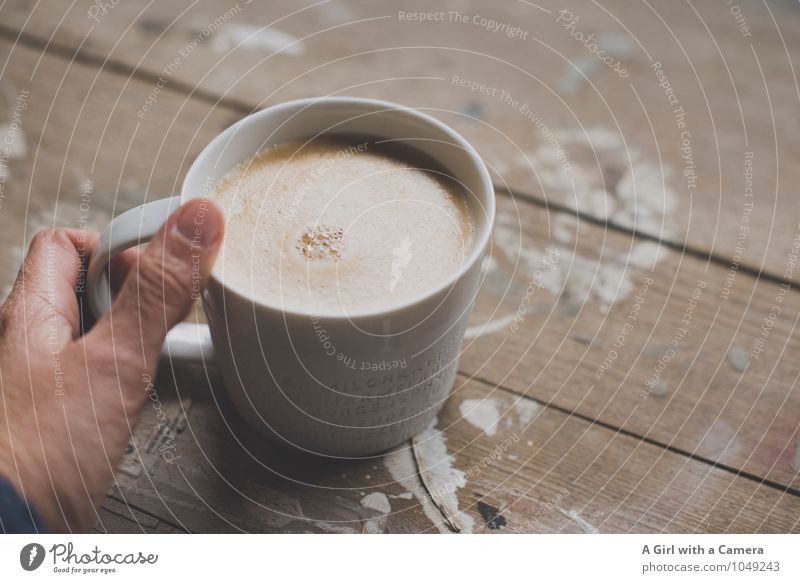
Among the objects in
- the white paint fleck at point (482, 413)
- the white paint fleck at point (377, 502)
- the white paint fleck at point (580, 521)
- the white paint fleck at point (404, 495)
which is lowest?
the white paint fleck at point (377, 502)

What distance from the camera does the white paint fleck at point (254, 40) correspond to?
0.56m

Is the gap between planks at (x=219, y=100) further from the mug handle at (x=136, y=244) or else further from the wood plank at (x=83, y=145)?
the mug handle at (x=136, y=244)

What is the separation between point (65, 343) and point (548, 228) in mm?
286

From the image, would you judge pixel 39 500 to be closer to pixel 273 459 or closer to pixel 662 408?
pixel 273 459

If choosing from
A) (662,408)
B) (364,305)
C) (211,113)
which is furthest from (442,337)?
(211,113)

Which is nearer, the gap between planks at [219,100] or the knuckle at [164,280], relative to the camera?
the knuckle at [164,280]

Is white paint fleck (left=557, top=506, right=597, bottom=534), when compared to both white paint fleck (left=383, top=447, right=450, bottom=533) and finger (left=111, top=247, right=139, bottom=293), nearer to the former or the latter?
white paint fleck (left=383, top=447, right=450, bottom=533)

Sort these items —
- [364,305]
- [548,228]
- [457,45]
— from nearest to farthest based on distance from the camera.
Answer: [364,305], [548,228], [457,45]

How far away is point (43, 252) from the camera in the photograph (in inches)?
13.9

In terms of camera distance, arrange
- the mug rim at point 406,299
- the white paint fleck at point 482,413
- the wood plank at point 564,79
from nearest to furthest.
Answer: the mug rim at point 406,299 → the white paint fleck at point 482,413 → the wood plank at point 564,79

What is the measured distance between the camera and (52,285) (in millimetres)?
346

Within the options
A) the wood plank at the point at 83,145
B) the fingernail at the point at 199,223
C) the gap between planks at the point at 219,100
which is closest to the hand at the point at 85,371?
the fingernail at the point at 199,223

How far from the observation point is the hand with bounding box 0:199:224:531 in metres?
0.29

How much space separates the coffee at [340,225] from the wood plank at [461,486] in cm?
10
